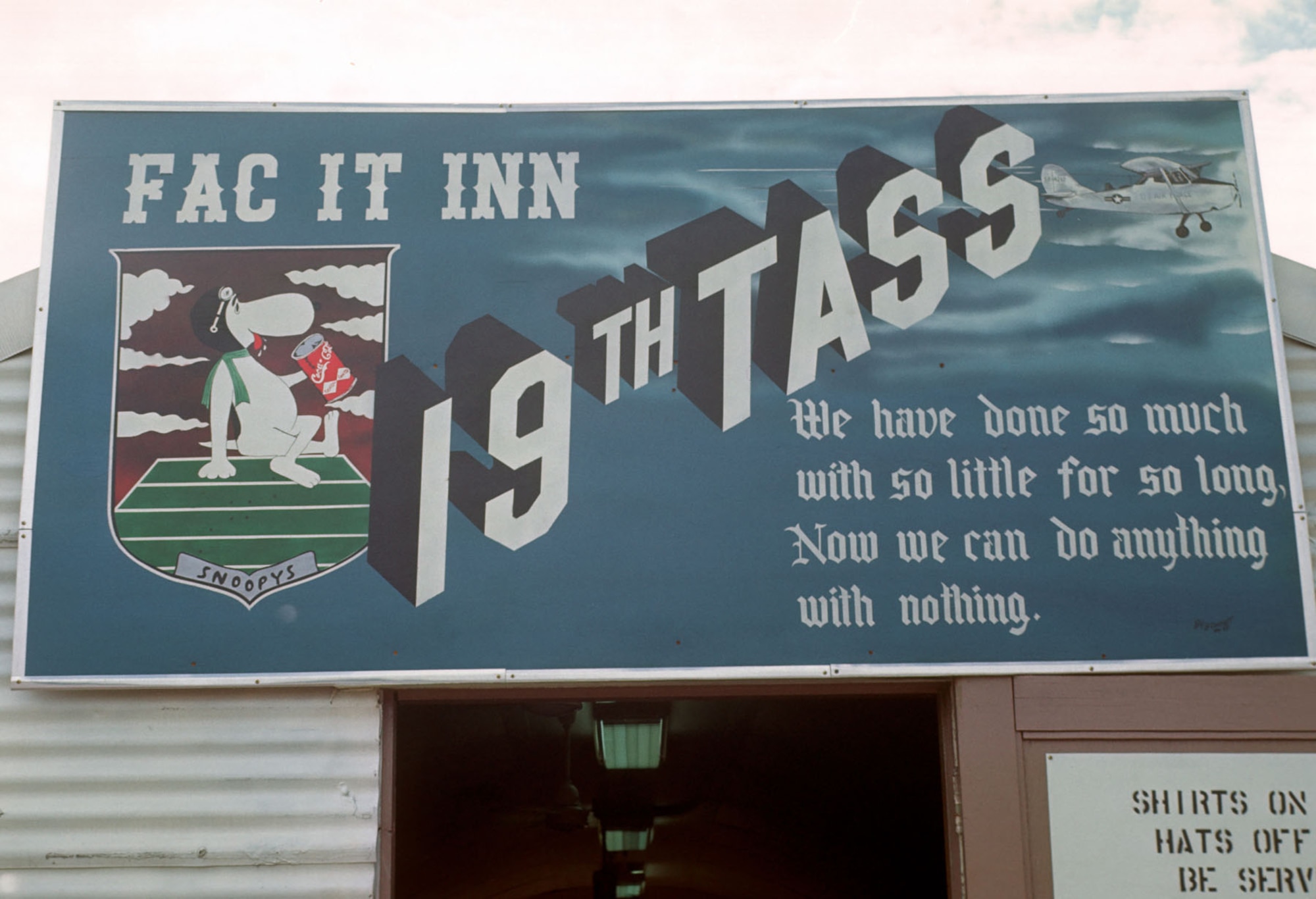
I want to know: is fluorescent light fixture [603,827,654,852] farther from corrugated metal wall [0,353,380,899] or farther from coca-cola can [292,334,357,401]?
coca-cola can [292,334,357,401]

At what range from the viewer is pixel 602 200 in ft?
14.5

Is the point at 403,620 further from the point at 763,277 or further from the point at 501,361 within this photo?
the point at 763,277

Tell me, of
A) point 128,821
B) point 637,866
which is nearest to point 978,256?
point 128,821

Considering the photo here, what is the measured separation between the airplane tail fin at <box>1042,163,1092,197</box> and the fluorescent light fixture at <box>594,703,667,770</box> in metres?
2.77

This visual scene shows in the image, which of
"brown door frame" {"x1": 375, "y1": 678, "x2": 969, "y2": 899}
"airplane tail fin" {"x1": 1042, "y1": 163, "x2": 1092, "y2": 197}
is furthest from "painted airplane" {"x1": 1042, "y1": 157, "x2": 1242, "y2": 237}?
"brown door frame" {"x1": 375, "y1": 678, "x2": 969, "y2": 899}

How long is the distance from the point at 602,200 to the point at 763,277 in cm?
63

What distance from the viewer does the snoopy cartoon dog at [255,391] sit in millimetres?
4184

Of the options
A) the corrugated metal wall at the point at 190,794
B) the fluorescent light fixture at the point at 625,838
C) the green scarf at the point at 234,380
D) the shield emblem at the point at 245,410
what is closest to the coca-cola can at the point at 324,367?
the shield emblem at the point at 245,410

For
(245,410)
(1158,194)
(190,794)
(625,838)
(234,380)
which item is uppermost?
(1158,194)

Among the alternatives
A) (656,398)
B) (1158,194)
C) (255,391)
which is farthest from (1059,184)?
(255,391)

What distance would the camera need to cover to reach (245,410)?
423cm

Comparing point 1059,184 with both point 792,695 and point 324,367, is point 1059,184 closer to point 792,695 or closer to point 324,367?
point 792,695

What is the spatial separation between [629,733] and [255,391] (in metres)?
2.44

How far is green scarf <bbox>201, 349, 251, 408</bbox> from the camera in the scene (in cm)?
423
